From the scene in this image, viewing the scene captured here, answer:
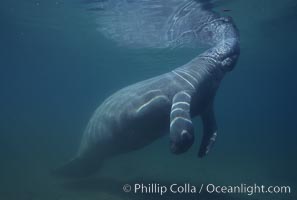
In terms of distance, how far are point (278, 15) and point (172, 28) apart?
24.5 ft

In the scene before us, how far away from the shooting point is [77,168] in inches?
454

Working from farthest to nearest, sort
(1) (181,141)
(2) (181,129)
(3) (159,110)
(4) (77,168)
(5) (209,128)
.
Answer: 1. (4) (77,168)
2. (5) (209,128)
3. (3) (159,110)
4. (2) (181,129)
5. (1) (181,141)

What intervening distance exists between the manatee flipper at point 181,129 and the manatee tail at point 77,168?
527 centimetres

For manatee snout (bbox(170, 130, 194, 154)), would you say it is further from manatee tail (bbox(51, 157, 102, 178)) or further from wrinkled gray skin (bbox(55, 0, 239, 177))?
manatee tail (bbox(51, 157, 102, 178))

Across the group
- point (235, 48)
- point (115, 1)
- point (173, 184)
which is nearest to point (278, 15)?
point (115, 1)

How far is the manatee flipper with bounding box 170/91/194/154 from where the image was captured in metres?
6.32

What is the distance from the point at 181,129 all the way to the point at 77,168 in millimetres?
6359

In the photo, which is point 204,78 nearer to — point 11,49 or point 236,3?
point 236,3

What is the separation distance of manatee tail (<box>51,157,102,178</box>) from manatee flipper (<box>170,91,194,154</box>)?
527cm

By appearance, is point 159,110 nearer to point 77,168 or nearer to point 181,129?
point 181,129

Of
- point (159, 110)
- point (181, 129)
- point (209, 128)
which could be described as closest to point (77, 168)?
point (159, 110)

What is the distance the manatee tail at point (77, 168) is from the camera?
37.1 ft

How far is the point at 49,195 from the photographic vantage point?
9.77 meters

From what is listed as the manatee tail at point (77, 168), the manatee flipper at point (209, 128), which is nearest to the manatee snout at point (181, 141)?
the manatee flipper at point (209, 128)
